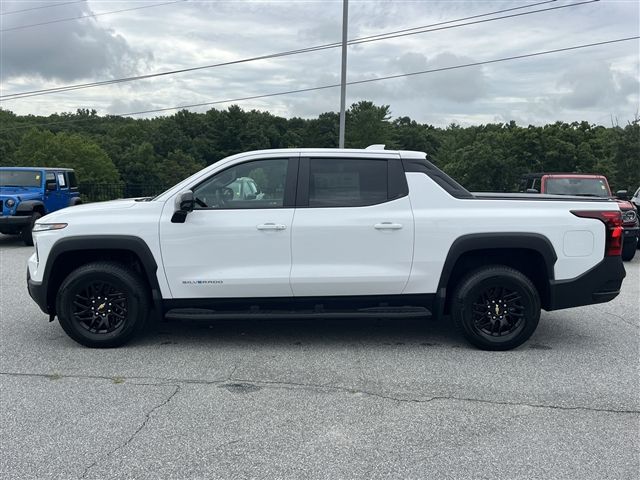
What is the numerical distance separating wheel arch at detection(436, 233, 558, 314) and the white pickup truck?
0.01m

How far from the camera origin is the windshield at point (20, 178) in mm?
13773

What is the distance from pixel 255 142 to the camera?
81.2 meters

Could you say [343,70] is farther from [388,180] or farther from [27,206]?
[388,180]

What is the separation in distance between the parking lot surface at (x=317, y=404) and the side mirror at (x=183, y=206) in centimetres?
125

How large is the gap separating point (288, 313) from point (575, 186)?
10086mm

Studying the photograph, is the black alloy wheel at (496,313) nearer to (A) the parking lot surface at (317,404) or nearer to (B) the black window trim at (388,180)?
(A) the parking lot surface at (317,404)

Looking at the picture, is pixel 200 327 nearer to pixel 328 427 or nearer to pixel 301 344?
pixel 301 344

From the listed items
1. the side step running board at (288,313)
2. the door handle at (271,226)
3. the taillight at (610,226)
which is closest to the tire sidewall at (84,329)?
the side step running board at (288,313)

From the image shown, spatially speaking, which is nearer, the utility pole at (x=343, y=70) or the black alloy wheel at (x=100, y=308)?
the black alloy wheel at (x=100, y=308)

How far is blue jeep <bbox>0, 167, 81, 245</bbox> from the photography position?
41.8 ft

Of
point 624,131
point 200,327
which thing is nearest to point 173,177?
point 624,131

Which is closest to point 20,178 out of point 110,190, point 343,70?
point 343,70

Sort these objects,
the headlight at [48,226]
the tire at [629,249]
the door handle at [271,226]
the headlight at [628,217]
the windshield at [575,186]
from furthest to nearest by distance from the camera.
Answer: the windshield at [575,186] → the tire at [629,249] → the headlight at [628,217] → the headlight at [48,226] → the door handle at [271,226]

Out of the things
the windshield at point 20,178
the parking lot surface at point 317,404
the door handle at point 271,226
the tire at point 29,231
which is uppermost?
the windshield at point 20,178
